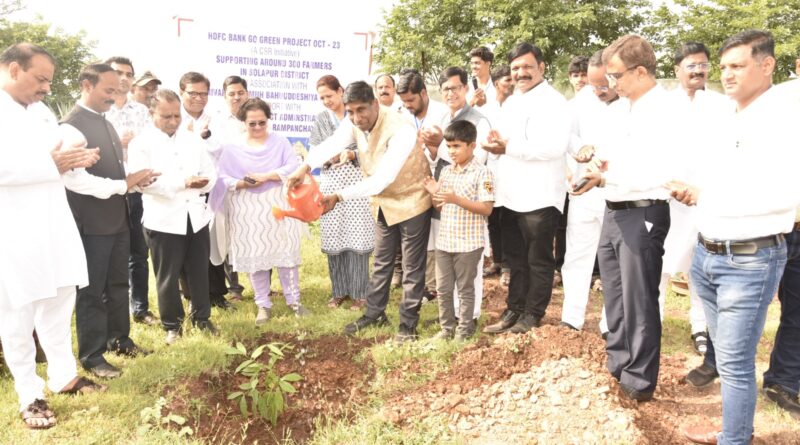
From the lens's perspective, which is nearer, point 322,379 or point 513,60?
point 322,379

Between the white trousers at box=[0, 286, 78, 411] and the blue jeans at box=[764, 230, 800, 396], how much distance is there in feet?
14.9

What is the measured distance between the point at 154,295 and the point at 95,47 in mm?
44808

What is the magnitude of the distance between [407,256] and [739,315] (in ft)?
7.93

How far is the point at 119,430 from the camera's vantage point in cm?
334

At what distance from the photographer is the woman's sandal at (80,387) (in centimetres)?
366

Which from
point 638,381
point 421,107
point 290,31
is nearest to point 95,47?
point 290,31

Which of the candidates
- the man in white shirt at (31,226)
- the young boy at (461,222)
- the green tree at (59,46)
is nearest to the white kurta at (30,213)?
the man in white shirt at (31,226)

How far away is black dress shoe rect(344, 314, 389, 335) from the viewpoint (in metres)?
4.80

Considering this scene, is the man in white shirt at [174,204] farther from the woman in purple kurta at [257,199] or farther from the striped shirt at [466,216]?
the striped shirt at [466,216]

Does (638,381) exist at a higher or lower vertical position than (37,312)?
lower

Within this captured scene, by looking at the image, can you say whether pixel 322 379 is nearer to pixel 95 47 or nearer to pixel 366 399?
pixel 366 399

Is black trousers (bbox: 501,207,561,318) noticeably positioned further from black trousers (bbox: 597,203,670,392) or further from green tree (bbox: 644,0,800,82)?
green tree (bbox: 644,0,800,82)

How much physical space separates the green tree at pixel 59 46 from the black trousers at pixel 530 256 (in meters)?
39.4

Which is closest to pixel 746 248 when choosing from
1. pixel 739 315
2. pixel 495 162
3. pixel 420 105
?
pixel 739 315
